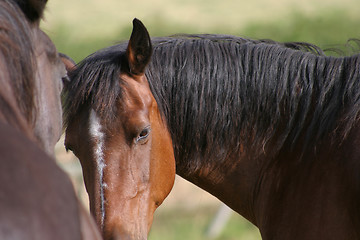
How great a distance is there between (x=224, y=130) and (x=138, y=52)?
0.69m

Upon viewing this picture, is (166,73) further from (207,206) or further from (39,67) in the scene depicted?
(207,206)

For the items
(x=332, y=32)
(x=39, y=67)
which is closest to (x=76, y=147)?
(x=39, y=67)

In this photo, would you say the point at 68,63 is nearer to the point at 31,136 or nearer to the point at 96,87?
the point at 96,87

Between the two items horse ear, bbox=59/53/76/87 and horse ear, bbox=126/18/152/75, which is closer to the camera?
horse ear, bbox=59/53/76/87

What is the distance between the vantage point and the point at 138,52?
122 inches

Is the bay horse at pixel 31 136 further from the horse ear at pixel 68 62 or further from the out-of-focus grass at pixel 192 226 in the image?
the out-of-focus grass at pixel 192 226

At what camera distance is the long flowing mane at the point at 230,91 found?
10.0ft

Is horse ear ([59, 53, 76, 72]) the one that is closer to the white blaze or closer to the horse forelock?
the horse forelock

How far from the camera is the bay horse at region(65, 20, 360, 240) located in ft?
9.54

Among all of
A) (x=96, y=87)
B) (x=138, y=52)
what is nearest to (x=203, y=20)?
(x=138, y=52)

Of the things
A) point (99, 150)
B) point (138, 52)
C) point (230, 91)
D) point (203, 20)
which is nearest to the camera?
point (99, 150)

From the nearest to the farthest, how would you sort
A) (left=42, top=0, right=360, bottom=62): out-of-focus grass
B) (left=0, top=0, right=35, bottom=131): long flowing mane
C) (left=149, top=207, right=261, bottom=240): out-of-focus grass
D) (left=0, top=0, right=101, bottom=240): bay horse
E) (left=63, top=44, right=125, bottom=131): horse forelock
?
1. (left=0, top=0, right=101, bottom=240): bay horse
2. (left=0, top=0, right=35, bottom=131): long flowing mane
3. (left=63, top=44, right=125, bottom=131): horse forelock
4. (left=149, top=207, right=261, bottom=240): out-of-focus grass
5. (left=42, top=0, right=360, bottom=62): out-of-focus grass

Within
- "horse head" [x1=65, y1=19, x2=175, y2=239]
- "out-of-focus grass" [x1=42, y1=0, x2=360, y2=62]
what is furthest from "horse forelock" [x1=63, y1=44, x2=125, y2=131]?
"out-of-focus grass" [x1=42, y1=0, x2=360, y2=62]

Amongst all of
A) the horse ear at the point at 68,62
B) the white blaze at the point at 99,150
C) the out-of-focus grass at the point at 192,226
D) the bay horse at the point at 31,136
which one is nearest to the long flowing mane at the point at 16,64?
the bay horse at the point at 31,136
